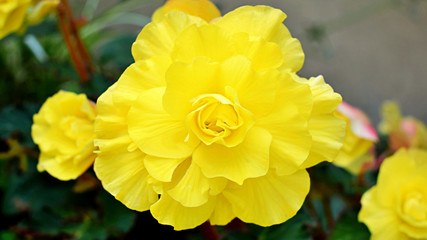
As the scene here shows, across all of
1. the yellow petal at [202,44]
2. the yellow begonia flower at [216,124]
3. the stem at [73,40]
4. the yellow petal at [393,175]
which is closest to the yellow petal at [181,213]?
the yellow begonia flower at [216,124]

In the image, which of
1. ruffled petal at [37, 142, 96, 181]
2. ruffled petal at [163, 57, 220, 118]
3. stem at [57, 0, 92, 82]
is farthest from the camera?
stem at [57, 0, 92, 82]

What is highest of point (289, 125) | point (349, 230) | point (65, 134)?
point (289, 125)

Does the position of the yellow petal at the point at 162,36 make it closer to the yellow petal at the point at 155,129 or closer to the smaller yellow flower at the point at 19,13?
the yellow petal at the point at 155,129

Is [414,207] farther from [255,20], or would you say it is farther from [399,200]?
[255,20]

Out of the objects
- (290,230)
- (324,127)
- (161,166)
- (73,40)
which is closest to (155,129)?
(161,166)

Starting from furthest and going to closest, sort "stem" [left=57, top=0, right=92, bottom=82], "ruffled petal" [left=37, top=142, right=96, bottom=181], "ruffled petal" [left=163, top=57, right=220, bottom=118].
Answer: "stem" [left=57, top=0, right=92, bottom=82]
"ruffled petal" [left=37, top=142, right=96, bottom=181]
"ruffled petal" [left=163, top=57, right=220, bottom=118]

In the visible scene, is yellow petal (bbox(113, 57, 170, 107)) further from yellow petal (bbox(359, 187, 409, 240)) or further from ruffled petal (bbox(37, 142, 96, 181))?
yellow petal (bbox(359, 187, 409, 240))

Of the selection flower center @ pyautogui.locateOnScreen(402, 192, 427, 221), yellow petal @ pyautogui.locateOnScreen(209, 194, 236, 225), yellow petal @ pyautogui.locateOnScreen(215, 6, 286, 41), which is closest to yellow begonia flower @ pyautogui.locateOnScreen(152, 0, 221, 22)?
yellow petal @ pyautogui.locateOnScreen(215, 6, 286, 41)
